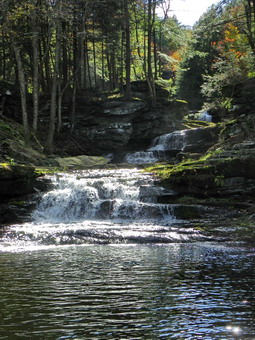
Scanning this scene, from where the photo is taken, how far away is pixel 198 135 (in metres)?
23.4

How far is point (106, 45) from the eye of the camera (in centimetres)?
2991

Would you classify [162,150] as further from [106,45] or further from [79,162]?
[106,45]

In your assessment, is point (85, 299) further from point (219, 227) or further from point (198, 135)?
point (198, 135)

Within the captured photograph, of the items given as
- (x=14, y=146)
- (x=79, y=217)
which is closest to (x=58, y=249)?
(x=79, y=217)

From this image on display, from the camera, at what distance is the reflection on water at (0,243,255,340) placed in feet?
13.3

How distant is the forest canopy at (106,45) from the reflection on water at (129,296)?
37.8 ft

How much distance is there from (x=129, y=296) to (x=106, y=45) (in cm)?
2731

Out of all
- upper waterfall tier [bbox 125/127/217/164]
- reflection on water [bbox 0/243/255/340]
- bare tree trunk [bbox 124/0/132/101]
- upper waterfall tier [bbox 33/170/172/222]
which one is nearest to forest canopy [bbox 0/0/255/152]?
bare tree trunk [bbox 124/0/132/101]

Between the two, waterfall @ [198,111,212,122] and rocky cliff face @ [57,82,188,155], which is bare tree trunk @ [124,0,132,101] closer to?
rocky cliff face @ [57,82,188,155]

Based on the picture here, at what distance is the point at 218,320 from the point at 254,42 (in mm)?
18626

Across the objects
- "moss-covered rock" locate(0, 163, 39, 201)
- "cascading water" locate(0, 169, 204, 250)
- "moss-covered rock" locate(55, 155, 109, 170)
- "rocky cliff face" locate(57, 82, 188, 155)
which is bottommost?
"cascading water" locate(0, 169, 204, 250)

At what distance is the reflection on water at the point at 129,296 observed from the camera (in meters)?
4.06

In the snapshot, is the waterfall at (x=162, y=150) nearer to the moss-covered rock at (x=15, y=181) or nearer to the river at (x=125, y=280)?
the moss-covered rock at (x=15, y=181)

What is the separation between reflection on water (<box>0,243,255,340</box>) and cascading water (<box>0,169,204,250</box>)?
2237 millimetres
